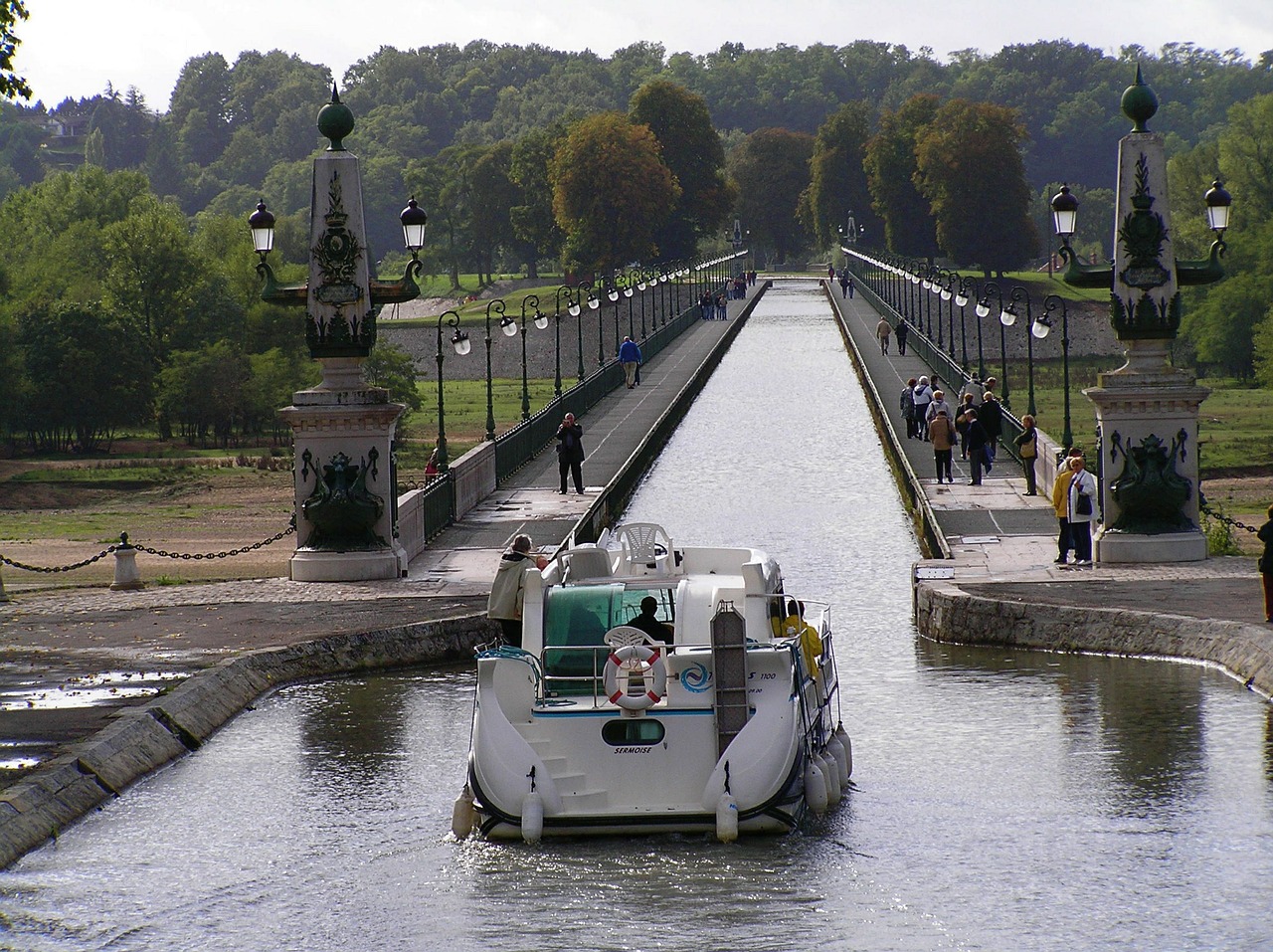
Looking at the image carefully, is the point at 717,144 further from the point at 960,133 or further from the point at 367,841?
the point at 367,841

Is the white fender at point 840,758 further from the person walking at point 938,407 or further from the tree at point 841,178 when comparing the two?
the tree at point 841,178

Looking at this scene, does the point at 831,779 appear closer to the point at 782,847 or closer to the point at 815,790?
the point at 815,790

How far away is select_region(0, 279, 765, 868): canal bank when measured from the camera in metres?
16.4

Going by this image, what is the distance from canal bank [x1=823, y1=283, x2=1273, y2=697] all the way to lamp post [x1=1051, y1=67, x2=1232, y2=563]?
532mm

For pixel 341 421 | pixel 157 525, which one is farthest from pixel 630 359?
pixel 341 421

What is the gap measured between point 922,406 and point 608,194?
76.0 metres

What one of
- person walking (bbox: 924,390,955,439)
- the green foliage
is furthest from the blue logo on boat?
the green foliage

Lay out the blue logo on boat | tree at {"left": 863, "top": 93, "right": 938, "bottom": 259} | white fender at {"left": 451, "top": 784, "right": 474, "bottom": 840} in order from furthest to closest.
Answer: tree at {"left": 863, "top": 93, "right": 938, "bottom": 259} < white fender at {"left": 451, "top": 784, "right": 474, "bottom": 840} < the blue logo on boat

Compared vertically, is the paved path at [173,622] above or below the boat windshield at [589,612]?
below

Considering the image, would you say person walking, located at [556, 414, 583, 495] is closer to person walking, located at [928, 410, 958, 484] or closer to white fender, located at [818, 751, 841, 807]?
person walking, located at [928, 410, 958, 484]

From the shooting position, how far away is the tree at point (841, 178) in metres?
171

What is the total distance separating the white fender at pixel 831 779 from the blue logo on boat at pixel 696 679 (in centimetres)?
146

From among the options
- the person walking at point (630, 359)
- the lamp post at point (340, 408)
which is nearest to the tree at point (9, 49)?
the lamp post at point (340, 408)

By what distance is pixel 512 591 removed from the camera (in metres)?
19.3
